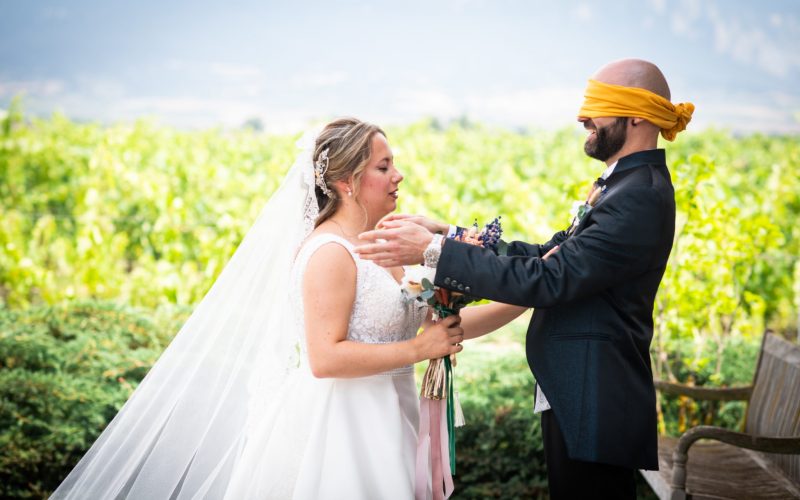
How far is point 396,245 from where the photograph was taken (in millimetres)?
2219

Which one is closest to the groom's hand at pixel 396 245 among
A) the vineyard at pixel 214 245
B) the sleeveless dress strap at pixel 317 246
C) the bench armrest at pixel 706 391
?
the sleeveless dress strap at pixel 317 246

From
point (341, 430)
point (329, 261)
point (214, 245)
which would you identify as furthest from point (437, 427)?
point (214, 245)

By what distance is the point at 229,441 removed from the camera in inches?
107

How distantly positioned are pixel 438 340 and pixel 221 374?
91 centimetres

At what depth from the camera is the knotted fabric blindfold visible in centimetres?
225

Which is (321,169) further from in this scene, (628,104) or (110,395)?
(110,395)

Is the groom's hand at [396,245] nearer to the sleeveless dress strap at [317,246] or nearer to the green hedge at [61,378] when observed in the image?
the sleeveless dress strap at [317,246]

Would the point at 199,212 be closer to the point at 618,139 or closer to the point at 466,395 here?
the point at 466,395

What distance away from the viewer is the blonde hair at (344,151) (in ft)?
8.49

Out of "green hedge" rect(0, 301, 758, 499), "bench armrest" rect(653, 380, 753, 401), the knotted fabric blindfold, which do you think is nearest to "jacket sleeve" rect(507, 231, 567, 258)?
the knotted fabric blindfold

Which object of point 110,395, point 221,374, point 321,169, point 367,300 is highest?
point 321,169

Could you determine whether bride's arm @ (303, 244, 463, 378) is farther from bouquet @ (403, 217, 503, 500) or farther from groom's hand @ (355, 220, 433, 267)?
groom's hand @ (355, 220, 433, 267)

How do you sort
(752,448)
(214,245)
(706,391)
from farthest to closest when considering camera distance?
(214,245)
(706,391)
(752,448)

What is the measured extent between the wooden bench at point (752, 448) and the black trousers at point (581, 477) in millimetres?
750
